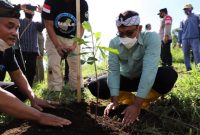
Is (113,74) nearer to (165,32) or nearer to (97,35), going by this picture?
(97,35)

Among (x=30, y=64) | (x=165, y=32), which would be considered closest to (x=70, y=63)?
(x=30, y=64)

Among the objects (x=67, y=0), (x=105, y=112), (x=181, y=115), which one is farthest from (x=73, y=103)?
(x=67, y=0)

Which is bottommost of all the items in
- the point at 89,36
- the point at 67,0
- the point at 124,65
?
the point at 124,65

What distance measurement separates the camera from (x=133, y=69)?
401 centimetres

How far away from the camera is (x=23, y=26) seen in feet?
19.8

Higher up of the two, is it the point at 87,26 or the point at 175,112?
the point at 87,26

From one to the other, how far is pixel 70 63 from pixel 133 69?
1492mm

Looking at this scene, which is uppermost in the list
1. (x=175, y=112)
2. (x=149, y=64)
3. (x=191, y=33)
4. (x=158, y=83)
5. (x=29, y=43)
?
(x=191, y=33)

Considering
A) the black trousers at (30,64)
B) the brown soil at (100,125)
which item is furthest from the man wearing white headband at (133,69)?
the black trousers at (30,64)

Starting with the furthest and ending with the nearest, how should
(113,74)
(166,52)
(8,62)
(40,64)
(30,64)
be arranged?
(166,52) → (40,64) → (30,64) → (113,74) → (8,62)

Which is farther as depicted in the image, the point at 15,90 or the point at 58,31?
the point at 58,31

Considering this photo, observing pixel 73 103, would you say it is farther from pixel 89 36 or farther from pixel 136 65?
pixel 89 36

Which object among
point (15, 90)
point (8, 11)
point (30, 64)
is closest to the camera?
point (8, 11)

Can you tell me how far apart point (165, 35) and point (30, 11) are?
347cm
